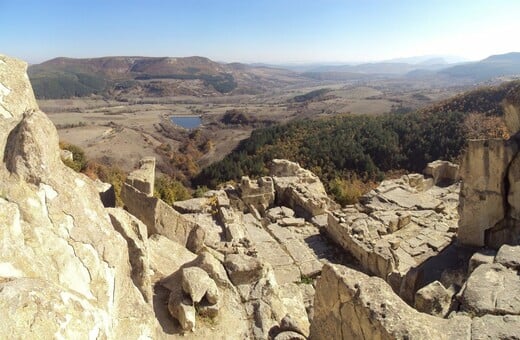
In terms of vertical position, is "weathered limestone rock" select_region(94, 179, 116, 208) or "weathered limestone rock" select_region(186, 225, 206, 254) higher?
"weathered limestone rock" select_region(94, 179, 116, 208)

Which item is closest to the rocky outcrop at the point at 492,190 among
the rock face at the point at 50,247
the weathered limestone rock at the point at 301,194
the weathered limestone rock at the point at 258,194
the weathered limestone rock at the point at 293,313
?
the weathered limestone rock at the point at 293,313

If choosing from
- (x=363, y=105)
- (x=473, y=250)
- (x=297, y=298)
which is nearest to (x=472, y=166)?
(x=473, y=250)

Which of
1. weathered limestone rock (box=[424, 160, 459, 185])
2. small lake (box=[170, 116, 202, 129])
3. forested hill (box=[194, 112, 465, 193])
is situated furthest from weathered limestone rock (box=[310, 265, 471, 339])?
small lake (box=[170, 116, 202, 129])

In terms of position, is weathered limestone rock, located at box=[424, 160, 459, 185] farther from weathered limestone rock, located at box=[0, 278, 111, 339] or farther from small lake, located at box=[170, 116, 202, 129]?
small lake, located at box=[170, 116, 202, 129]

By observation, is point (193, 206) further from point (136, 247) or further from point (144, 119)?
point (144, 119)

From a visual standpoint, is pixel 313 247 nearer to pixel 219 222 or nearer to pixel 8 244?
pixel 219 222

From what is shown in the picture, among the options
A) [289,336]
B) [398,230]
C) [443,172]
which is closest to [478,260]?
[289,336]

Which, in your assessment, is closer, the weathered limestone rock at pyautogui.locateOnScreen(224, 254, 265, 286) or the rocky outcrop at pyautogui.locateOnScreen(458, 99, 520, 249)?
the weathered limestone rock at pyautogui.locateOnScreen(224, 254, 265, 286)

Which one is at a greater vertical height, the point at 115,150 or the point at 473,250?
the point at 473,250
